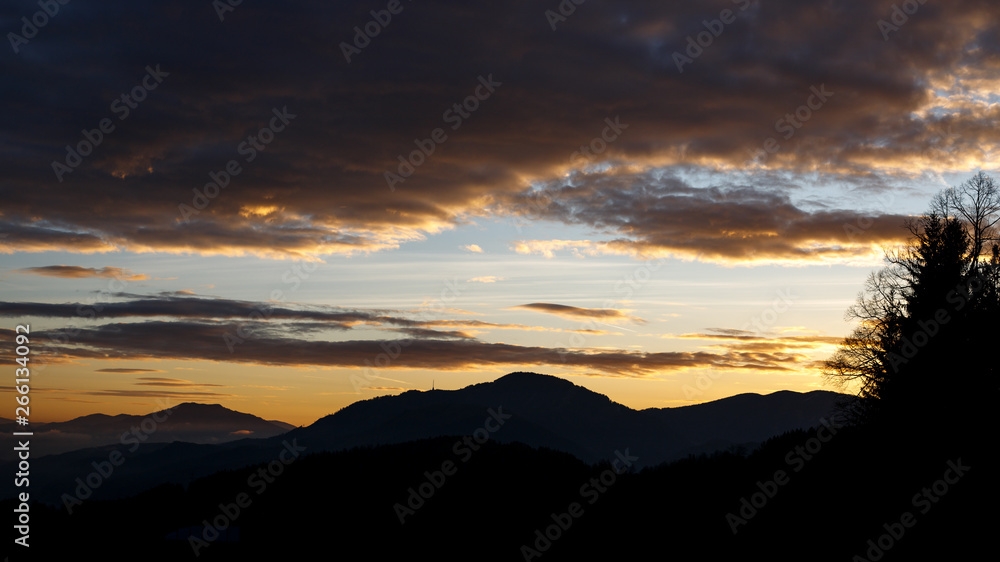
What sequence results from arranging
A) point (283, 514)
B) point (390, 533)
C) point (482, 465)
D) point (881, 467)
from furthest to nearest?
1. point (482, 465)
2. point (283, 514)
3. point (390, 533)
4. point (881, 467)

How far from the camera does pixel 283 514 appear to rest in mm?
126812

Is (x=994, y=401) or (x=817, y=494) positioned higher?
(x=994, y=401)

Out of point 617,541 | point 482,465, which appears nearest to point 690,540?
point 617,541

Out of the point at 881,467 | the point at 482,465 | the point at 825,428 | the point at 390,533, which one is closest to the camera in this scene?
the point at 881,467

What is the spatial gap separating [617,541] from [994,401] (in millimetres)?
43687

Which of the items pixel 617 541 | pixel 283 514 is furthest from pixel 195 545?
pixel 617 541

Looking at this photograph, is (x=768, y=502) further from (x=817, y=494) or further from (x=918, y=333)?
(x=918, y=333)

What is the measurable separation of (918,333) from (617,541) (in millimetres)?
42493

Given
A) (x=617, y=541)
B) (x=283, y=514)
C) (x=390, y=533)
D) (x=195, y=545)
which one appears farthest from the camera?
(x=283, y=514)

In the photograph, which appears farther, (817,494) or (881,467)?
(817,494)

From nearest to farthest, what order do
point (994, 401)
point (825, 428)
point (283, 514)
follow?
point (994, 401)
point (825, 428)
point (283, 514)

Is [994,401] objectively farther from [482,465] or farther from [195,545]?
[482,465]

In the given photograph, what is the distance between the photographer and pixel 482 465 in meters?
143

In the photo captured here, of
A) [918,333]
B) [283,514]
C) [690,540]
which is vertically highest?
[918,333]
